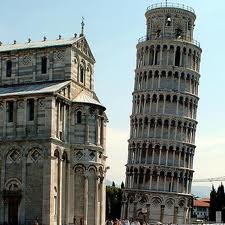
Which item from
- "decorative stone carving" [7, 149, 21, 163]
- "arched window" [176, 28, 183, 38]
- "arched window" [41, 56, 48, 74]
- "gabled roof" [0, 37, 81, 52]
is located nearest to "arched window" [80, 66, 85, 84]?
"gabled roof" [0, 37, 81, 52]

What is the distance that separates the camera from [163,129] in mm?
86062

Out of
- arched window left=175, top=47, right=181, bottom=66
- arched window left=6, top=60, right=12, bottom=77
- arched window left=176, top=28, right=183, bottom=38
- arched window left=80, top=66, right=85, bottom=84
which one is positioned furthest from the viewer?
arched window left=176, top=28, right=183, bottom=38

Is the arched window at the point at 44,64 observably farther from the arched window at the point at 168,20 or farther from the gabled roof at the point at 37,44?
the arched window at the point at 168,20

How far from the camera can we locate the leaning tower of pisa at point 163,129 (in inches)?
3354

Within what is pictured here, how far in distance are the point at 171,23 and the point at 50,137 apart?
44.4 m

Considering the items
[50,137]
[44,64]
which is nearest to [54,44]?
[44,64]

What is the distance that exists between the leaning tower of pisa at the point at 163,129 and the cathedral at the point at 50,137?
26.8 metres

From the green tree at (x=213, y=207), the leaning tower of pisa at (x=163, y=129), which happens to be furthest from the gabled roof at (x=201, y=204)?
the leaning tower of pisa at (x=163, y=129)

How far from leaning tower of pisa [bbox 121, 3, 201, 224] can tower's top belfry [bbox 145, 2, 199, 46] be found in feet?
0.48

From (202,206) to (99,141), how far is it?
108688 mm

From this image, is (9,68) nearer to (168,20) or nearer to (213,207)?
(168,20)

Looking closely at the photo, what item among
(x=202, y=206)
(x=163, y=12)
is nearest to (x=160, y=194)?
(x=163, y=12)

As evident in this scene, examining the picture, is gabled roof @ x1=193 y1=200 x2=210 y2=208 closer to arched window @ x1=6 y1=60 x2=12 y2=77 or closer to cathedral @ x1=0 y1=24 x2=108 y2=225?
cathedral @ x1=0 y1=24 x2=108 y2=225

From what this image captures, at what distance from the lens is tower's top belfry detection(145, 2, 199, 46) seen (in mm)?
90625
